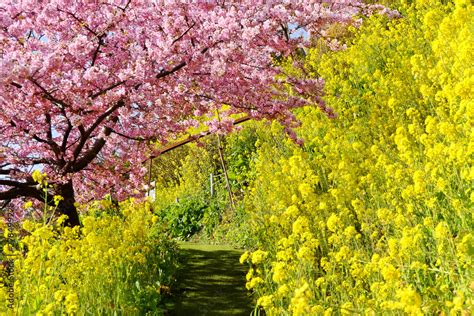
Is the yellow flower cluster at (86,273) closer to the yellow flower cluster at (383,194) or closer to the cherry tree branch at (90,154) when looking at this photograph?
the cherry tree branch at (90,154)

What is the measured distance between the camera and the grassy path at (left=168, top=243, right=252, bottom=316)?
21.4 feet

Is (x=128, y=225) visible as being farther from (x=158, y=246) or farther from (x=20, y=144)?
(x=20, y=144)

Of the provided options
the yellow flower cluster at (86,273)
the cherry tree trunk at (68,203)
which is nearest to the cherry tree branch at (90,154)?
the cherry tree trunk at (68,203)

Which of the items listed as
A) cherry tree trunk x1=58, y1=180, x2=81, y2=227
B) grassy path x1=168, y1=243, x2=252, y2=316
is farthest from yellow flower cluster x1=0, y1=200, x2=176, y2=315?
cherry tree trunk x1=58, y1=180, x2=81, y2=227

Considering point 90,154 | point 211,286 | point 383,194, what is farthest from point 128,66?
point 211,286

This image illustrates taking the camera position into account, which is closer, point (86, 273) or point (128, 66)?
point (86, 273)

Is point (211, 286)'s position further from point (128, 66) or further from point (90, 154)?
point (128, 66)

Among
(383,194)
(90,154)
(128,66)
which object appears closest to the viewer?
(383,194)

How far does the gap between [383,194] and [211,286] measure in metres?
3.08

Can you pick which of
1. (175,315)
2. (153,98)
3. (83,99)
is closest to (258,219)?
(175,315)

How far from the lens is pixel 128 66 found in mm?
6031

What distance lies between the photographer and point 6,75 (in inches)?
208

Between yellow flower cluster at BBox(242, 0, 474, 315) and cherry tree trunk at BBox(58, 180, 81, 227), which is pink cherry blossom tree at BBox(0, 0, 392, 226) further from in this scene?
yellow flower cluster at BBox(242, 0, 474, 315)

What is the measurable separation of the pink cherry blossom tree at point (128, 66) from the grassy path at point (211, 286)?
2.02 metres
